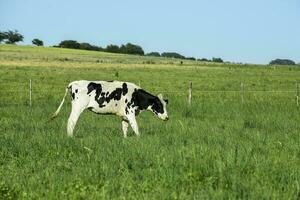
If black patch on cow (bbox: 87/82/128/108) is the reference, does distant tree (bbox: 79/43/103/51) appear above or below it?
above

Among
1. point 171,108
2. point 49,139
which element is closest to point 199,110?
point 171,108

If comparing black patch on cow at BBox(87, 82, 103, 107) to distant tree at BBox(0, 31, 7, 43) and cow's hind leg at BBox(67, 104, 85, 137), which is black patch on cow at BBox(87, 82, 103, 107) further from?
distant tree at BBox(0, 31, 7, 43)

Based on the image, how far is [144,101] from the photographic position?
1441cm

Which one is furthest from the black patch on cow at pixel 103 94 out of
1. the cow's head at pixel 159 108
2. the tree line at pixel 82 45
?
the tree line at pixel 82 45

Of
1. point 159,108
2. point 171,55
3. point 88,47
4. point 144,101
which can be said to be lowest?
point 159,108

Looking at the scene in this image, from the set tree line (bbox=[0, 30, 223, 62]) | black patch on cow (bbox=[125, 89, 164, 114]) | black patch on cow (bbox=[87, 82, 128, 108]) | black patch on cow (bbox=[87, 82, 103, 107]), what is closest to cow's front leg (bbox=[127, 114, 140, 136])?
black patch on cow (bbox=[125, 89, 164, 114])

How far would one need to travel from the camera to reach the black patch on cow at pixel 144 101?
46.4 ft

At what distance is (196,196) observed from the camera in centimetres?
604

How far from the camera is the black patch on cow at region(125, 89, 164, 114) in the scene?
1416 centimetres

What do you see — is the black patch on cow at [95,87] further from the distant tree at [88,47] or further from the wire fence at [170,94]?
the distant tree at [88,47]

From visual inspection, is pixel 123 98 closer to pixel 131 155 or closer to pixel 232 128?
pixel 232 128

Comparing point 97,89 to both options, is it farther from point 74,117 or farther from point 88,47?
point 88,47

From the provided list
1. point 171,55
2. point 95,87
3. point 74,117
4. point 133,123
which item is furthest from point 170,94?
point 171,55

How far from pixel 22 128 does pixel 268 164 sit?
289 inches
